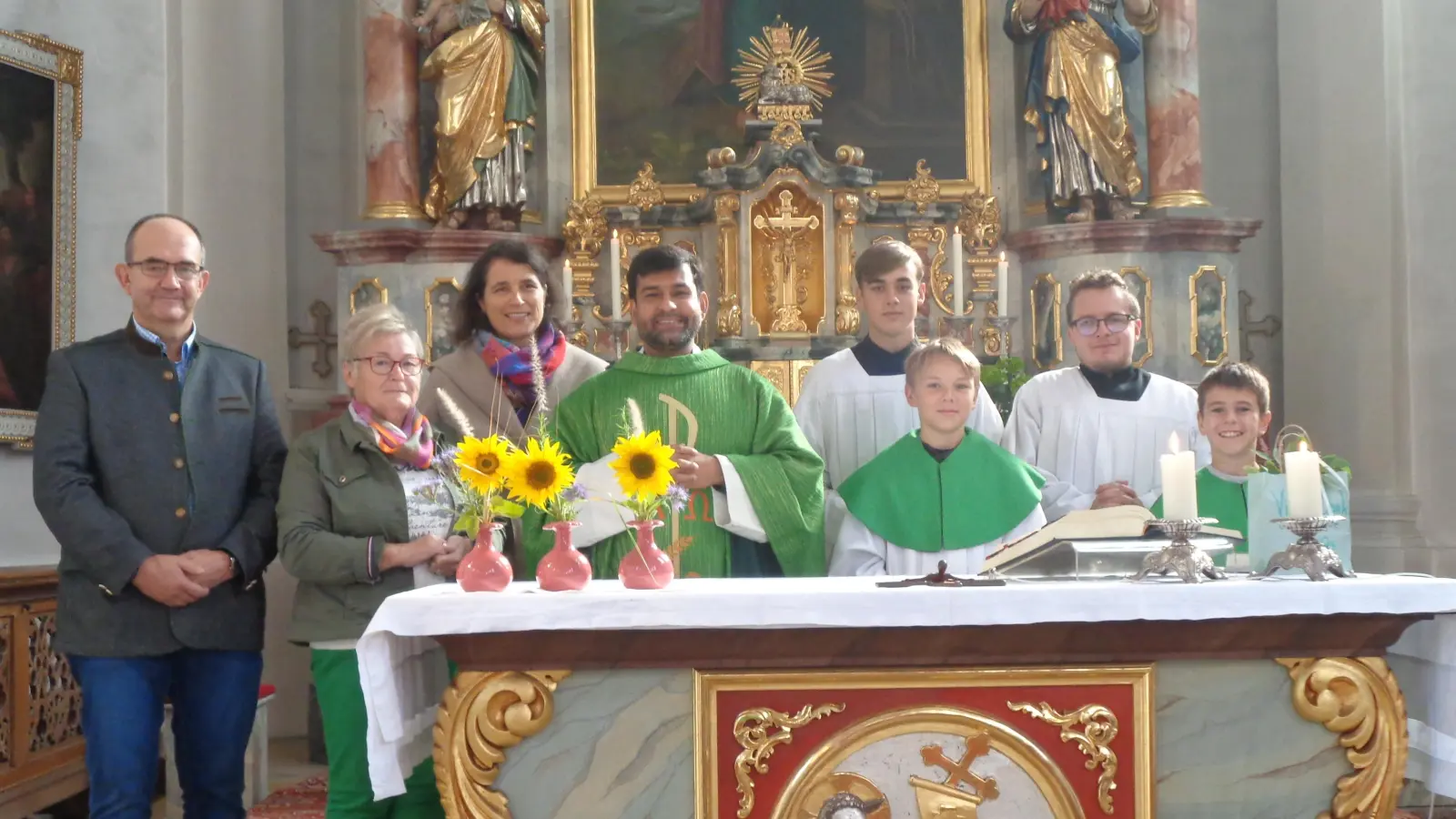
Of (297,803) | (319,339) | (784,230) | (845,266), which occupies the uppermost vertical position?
A: (784,230)

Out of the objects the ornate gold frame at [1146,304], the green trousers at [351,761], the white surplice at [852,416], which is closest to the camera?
the green trousers at [351,761]

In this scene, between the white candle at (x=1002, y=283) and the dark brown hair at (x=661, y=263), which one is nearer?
the dark brown hair at (x=661, y=263)

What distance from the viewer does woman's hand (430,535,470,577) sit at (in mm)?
3713

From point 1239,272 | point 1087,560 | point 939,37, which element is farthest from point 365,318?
point 1239,272

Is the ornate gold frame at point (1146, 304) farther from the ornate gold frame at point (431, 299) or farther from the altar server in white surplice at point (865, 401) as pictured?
the ornate gold frame at point (431, 299)

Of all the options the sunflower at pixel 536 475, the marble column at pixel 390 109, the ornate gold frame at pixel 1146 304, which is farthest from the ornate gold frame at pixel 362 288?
the sunflower at pixel 536 475

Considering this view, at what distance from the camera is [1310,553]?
3.20m

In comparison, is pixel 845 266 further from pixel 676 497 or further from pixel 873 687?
pixel 873 687

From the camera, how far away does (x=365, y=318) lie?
12.8 ft

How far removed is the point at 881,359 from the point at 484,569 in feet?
6.06

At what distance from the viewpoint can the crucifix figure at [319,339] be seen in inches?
335

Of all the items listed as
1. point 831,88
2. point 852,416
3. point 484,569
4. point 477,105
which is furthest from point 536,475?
point 831,88

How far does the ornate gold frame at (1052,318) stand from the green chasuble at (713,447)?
12.5ft

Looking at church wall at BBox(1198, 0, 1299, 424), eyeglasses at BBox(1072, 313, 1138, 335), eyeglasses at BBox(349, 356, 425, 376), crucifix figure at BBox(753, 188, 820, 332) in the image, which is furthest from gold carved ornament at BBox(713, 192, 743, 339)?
eyeglasses at BBox(349, 356, 425, 376)
